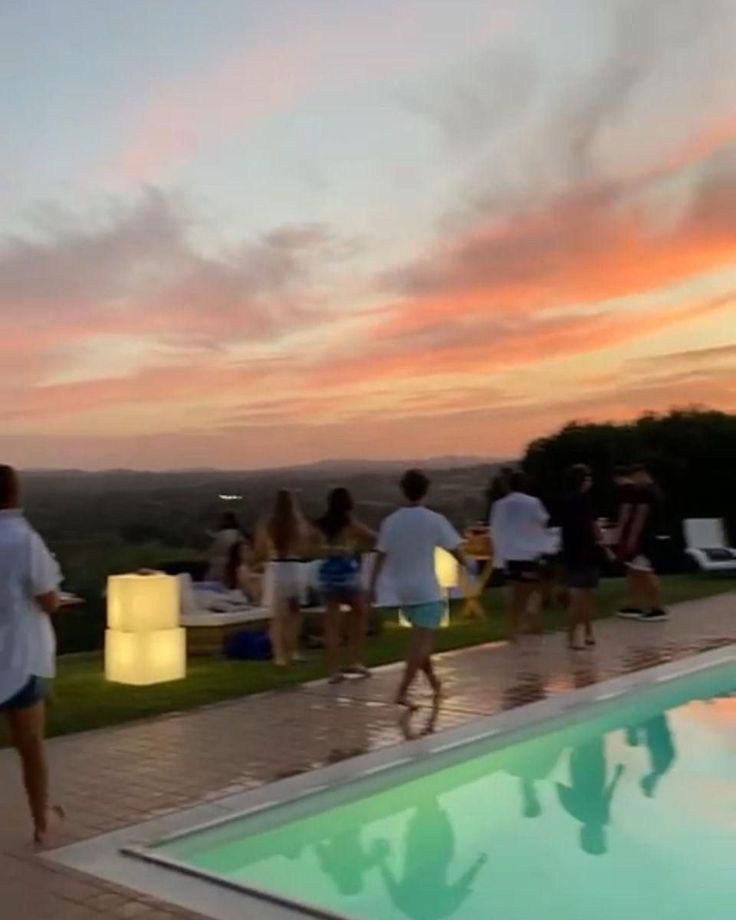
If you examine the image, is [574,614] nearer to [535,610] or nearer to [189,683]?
[535,610]

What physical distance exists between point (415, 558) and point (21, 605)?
132 inches

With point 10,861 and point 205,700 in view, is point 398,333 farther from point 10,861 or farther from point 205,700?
point 10,861

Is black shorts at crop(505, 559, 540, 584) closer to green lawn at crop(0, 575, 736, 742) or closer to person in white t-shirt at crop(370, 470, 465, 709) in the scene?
green lawn at crop(0, 575, 736, 742)

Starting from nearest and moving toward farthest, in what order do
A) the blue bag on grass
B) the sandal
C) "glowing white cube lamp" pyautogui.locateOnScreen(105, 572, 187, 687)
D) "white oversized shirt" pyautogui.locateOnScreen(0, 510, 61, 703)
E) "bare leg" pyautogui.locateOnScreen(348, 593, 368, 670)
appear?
"white oversized shirt" pyautogui.locateOnScreen(0, 510, 61, 703)
"glowing white cube lamp" pyautogui.locateOnScreen(105, 572, 187, 687)
"bare leg" pyautogui.locateOnScreen(348, 593, 368, 670)
the sandal
the blue bag on grass

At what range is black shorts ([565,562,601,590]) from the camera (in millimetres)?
10992

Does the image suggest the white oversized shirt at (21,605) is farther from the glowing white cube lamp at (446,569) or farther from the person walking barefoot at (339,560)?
Result: the glowing white cube lamp at (446,569)

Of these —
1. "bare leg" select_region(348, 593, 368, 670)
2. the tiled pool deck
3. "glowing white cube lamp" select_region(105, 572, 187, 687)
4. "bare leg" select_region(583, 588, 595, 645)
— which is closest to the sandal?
"bare leg" select_region(348, 593, 368, 670)

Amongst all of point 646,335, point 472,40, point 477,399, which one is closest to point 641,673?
point 472,40

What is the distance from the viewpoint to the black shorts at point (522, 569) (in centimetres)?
1164

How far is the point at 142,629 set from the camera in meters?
Result: 9.33

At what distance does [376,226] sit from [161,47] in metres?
5.21

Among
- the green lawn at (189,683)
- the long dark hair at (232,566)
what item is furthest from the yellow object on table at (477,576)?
the long dark hair at (232,566)

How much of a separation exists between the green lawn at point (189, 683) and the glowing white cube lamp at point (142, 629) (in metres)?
0.14

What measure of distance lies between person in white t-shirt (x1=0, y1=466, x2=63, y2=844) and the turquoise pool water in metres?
A: 0.85
